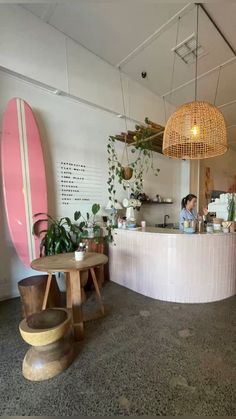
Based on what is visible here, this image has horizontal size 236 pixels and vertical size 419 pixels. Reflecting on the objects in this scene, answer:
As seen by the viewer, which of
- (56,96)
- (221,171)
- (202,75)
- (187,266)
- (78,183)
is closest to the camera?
(187,266)

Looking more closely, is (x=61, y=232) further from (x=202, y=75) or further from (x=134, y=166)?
(x=202, y=75)

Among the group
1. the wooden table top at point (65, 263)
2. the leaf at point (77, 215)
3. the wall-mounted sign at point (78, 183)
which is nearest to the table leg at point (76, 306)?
the wooden table top at point (65, 263)

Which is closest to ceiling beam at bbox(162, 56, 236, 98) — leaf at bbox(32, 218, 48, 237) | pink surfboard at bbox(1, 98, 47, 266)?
pink surfboard at bbox(1, 98, 47, 266)

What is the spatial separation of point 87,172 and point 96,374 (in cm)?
284

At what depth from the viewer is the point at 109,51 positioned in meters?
3.47

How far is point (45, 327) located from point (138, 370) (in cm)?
77

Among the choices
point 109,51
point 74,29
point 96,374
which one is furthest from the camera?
point 109,51

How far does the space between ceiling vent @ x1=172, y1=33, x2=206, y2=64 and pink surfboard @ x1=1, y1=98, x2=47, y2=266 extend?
2.53 meters

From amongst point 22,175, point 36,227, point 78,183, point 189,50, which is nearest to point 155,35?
point 189,50

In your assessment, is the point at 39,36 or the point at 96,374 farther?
the point at 39,36

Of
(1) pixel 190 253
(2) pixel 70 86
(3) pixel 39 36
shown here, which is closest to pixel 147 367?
(1) pixel 190 253

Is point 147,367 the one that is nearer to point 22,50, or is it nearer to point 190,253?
point 190,253

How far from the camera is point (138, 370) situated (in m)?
1.55

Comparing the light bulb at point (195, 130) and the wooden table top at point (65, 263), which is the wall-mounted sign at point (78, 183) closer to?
the wooden table top at point (65, 263)
